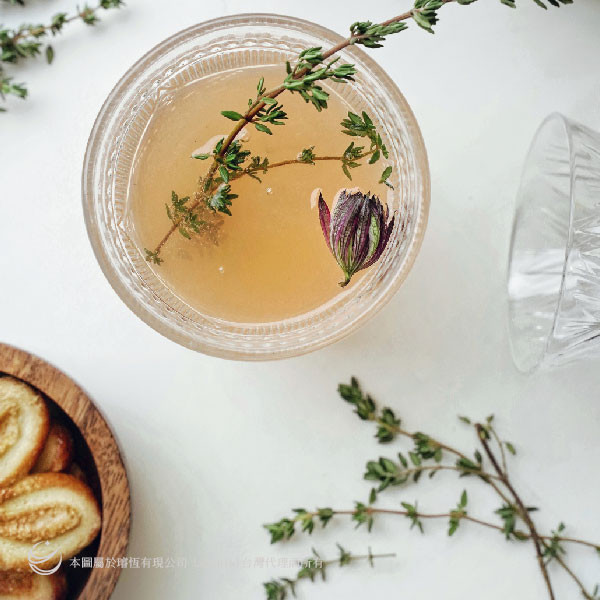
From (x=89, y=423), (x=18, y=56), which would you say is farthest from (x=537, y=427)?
(x=18, y=56)

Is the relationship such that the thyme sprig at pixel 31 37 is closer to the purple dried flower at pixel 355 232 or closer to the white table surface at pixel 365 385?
the white table surface at pixel 365 385

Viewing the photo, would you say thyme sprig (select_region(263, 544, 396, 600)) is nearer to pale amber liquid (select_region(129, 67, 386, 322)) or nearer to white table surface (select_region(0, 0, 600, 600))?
white table surface (select_region(0, 0, 600, 600))

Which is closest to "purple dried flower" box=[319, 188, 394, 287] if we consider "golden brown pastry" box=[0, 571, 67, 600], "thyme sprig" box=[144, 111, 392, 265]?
"thyme sprig" box=[144, 111, 392, 265]

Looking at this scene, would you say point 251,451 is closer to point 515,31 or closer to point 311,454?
point 311,454

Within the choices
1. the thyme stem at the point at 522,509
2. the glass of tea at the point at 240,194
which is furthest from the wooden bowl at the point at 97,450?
the thyme stem at the point at 522,509

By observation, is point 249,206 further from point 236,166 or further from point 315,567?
point 315,567

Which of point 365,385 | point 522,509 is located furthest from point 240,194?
point 522,509
